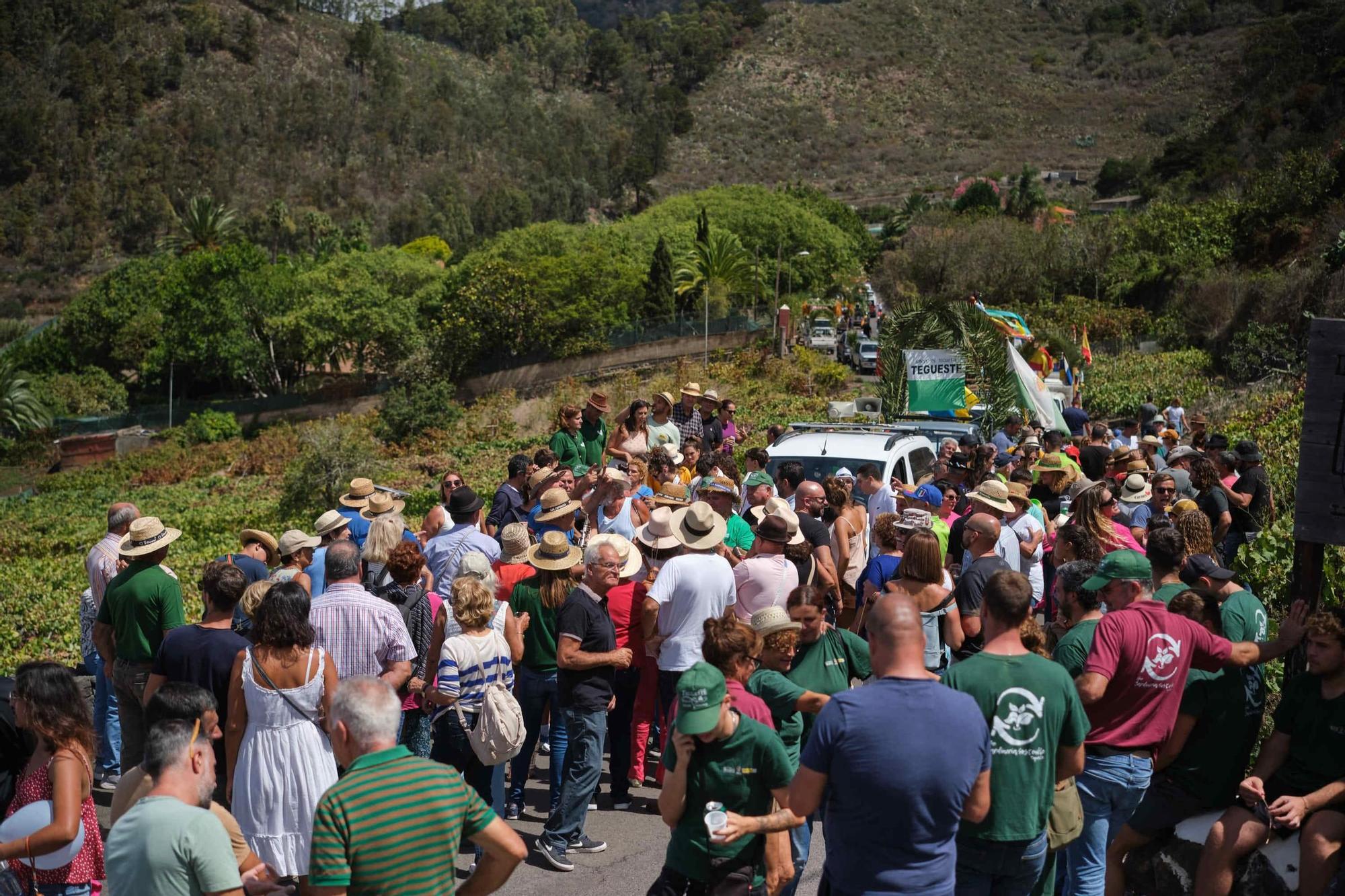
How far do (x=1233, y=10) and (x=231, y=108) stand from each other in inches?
4753

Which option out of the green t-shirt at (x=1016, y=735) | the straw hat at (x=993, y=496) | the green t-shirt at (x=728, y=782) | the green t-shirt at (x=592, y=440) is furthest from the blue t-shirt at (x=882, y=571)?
the green t-shirt at (x=592, y=440)

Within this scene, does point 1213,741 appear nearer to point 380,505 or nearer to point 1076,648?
point 1076,648

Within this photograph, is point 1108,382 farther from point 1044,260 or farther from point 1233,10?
point 1233,10

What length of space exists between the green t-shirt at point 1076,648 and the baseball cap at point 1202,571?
1.21 m

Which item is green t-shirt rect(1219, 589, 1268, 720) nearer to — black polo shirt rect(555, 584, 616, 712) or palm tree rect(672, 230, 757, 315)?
black polo shirt rect(555, 584, 616, 712)

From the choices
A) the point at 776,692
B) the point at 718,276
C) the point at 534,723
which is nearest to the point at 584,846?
the point at 534,723

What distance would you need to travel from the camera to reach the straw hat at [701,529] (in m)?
6.66

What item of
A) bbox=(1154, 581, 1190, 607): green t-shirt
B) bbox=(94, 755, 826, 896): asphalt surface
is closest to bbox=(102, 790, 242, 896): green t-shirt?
bbox=(94, 755, 826, 896): asphalt surface

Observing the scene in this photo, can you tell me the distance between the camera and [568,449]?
11320mm

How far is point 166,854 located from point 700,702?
1730mm

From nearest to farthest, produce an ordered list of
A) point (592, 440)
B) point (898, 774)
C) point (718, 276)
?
point (898, 774)
point (592, 440)
point (718, 276)

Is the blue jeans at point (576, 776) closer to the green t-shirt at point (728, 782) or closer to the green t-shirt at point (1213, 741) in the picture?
the green t-shirt at point (728, 782)

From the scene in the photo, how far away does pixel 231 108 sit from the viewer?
130m

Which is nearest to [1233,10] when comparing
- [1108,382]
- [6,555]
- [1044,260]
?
[1044,260]
